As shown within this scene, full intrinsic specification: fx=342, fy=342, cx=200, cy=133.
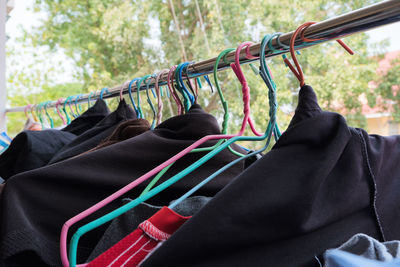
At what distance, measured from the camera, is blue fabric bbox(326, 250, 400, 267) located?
24 cm

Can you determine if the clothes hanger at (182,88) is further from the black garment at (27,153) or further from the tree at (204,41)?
the tree at (204,41)

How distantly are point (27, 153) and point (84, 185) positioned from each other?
23 centimetres

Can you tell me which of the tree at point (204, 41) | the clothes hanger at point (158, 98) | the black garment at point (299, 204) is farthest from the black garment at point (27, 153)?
the tree at point (204, 41)

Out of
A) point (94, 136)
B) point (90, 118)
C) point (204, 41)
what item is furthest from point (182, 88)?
point (204, 41)

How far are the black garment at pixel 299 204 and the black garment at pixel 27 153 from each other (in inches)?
17.0

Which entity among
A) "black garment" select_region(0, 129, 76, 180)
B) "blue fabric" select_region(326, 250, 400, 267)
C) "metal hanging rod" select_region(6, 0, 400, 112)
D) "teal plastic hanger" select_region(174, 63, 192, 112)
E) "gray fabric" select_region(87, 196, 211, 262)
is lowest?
"blue fabric" select_region(326, 250, 400, 267)

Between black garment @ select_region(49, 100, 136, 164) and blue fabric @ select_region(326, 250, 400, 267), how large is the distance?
16.7 inches

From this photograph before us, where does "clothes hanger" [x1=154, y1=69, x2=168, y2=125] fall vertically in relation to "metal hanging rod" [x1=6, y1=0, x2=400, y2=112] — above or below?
below

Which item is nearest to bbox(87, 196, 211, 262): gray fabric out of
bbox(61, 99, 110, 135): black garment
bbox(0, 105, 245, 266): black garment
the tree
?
bbox(0, 105, 245, 266): black garment

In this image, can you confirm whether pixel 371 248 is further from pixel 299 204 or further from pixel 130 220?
pixel 130 220

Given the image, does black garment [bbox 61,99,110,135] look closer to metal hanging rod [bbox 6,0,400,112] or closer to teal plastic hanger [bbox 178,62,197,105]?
teal plastic hanger [bbox 178,62,197,105]

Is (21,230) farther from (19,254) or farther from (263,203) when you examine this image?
(263,203)

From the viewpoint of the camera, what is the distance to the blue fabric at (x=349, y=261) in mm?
245

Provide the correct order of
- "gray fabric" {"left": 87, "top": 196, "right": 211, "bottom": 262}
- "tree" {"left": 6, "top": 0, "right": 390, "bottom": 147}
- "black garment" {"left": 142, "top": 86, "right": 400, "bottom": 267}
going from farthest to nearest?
"tree" {"left": 6, "top": 0, "right": 390, "bottom": 147}, "gray fabric" {"left": 87, "top": 196, "right": 211, "bottom": 262}, "black garment" {"left": 142, "top": 86, "right": 400, "bottom": 267}
